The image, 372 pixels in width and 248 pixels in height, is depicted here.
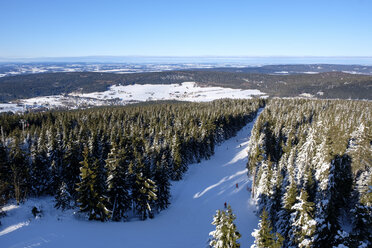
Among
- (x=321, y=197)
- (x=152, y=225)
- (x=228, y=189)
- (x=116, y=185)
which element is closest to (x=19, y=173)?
(x=116, y=185)

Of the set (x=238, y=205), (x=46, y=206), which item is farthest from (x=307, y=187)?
(x=46, y=206)

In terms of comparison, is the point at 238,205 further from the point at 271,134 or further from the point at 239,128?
the point at 239,128

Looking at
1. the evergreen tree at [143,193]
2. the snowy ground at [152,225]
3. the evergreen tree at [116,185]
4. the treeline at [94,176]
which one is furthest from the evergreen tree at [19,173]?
the evergreen tree at [143,193]

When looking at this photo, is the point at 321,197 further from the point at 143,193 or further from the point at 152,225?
the point at 143,193

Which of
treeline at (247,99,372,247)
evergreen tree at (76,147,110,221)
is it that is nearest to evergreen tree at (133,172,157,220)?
evergreen tree at (76,147,110,221)

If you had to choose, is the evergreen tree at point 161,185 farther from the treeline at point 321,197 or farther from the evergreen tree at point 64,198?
the treeline at point 321,197

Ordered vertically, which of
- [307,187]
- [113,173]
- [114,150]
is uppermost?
[114,150]

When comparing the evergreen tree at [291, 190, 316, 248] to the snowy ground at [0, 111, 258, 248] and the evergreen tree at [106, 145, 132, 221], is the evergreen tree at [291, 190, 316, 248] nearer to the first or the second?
the snowy ground at [0, 111, 258, 248]

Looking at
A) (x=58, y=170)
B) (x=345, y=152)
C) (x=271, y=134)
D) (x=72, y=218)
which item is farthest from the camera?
(x=271, y=134)

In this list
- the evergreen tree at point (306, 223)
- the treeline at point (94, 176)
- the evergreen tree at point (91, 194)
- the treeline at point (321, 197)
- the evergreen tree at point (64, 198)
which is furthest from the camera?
the evergreen tree at point (64, 198)
